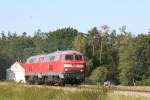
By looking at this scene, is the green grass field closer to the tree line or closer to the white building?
the tree line

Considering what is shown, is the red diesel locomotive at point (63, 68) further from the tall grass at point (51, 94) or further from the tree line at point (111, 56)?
the tree line at point (111, 56)

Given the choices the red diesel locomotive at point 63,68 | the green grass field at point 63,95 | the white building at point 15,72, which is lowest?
the green grass field at point 63,95

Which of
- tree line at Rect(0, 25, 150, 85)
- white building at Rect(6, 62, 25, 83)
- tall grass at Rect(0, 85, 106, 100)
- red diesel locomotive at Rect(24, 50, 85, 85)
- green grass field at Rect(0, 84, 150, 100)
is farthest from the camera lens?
white building at Rect(6, 62, 25, 83)

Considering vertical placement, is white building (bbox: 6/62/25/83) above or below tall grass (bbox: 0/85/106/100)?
above

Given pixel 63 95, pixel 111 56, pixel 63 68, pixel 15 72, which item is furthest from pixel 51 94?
pixel 15 72

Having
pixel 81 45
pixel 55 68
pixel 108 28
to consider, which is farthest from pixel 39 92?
pixel 108 28

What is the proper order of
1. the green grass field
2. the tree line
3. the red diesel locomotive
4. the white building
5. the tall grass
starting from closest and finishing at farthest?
the green grass field, the tall grass, the red diesel locomotive, the tree line, the white building

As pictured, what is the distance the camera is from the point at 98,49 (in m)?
123

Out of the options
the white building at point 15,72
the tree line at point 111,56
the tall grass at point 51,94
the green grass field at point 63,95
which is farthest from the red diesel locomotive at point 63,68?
the white building at point 15,72

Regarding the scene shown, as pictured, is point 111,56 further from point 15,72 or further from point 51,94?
point 51,94

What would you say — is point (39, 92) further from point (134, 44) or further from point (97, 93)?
point (134, 44)

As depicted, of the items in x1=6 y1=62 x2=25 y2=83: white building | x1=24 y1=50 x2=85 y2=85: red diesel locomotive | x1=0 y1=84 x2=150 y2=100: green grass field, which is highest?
x1=6 y1=62 x2=25 y2=83: white building

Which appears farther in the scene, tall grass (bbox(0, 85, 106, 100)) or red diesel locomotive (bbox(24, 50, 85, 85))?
red diesel locomotive (bbox(24, 50, 85, 85))

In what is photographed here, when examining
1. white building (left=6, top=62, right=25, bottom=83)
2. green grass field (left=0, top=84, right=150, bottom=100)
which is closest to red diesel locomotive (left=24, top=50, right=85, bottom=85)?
green grass field (left=0, top=84, right=150, bottom=100)
